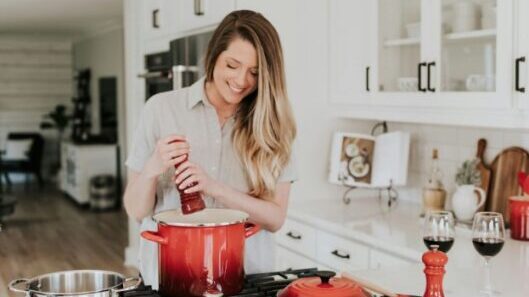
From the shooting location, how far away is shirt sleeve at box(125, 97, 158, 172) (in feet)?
6.35

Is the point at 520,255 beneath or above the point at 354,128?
beneath

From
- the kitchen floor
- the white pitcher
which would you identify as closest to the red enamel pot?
the white pitcher

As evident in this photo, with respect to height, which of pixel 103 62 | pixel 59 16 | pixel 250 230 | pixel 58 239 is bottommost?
pixel 58 239

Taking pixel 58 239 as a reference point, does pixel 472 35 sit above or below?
above

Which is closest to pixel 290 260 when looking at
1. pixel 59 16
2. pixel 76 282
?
pixel 76 282

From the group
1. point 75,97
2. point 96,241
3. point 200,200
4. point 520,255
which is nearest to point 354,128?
point 520,255

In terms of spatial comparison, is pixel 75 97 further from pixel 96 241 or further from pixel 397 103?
pixel 397 103

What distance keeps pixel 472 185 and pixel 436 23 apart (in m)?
0.70

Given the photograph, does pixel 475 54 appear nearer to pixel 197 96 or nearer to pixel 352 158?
pixel 352 158

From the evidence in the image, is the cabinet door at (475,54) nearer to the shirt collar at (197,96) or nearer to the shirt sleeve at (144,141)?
the shirt collar at (197,96)

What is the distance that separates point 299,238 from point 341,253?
0.34 m

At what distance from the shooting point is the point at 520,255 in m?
2.35

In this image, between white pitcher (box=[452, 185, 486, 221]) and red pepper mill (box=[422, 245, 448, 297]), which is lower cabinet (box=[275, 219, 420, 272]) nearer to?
white pitcher (box=[452, 185, 486, 221])

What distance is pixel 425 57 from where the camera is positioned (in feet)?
9.57
